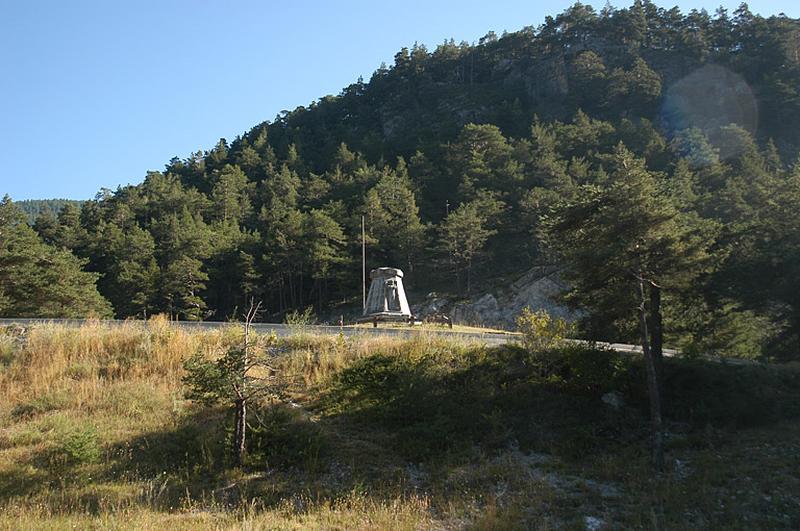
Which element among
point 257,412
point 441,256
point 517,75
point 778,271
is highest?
point 517,75

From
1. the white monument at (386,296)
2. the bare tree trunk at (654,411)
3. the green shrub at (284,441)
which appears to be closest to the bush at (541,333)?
the bare tree trunk at (654,411)

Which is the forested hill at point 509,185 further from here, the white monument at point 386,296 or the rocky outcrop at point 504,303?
the white monument at point 386,296

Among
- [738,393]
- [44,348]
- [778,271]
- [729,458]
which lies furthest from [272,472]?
[778,271]

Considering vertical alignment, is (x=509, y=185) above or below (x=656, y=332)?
above

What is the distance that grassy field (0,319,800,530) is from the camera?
7605mm

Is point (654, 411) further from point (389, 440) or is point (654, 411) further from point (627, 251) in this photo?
point (389, 440)

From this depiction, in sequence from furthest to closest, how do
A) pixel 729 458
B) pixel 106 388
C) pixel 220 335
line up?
pixel 220 335
pixel 106 388
pixel 729 458

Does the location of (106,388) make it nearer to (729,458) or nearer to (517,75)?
(729,458)

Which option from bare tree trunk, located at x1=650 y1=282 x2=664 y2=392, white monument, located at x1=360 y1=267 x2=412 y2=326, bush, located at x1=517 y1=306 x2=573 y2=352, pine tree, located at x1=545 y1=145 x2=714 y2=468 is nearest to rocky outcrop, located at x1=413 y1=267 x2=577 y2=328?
white monument, located at x1=360 y1=267 x2=412 y2=326

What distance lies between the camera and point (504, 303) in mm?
46125

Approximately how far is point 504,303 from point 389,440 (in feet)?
121

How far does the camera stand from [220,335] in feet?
42.9

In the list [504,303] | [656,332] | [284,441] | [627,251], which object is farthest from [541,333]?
[504,303]

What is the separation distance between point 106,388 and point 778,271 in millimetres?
16128
